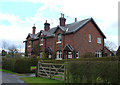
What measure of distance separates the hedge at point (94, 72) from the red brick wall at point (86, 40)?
17885 mm

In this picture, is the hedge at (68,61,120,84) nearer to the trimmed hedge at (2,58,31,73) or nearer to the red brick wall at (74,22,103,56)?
the trimmed hedge at (2,58,31,73)

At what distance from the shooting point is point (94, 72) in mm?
9000

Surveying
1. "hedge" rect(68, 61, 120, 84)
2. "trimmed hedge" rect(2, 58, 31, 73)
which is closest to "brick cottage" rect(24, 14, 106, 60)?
"trimmed hedge" rect(2, 58, 31, 73)

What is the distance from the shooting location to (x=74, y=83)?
33.6 ft

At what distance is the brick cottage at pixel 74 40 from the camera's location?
93.4 ft

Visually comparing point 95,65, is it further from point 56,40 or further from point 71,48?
point 56,40

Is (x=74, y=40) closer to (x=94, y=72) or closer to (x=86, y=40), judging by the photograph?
(x=86, y=40)

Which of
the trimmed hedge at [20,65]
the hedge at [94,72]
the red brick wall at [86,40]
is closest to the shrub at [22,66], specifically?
the trimmed hedge at [20,65]

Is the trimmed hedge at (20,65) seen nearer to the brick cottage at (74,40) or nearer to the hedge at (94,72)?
the brick cottage at (74,40)

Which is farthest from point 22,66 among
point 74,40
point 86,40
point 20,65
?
point 86,40

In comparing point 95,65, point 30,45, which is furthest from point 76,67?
point 30,45

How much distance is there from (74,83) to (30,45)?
114 ft

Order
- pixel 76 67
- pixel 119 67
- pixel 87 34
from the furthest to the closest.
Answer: pixel 87 34 < pixel 76 67 < pixel 119 67

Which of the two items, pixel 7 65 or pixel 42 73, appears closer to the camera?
pixel 42 73
